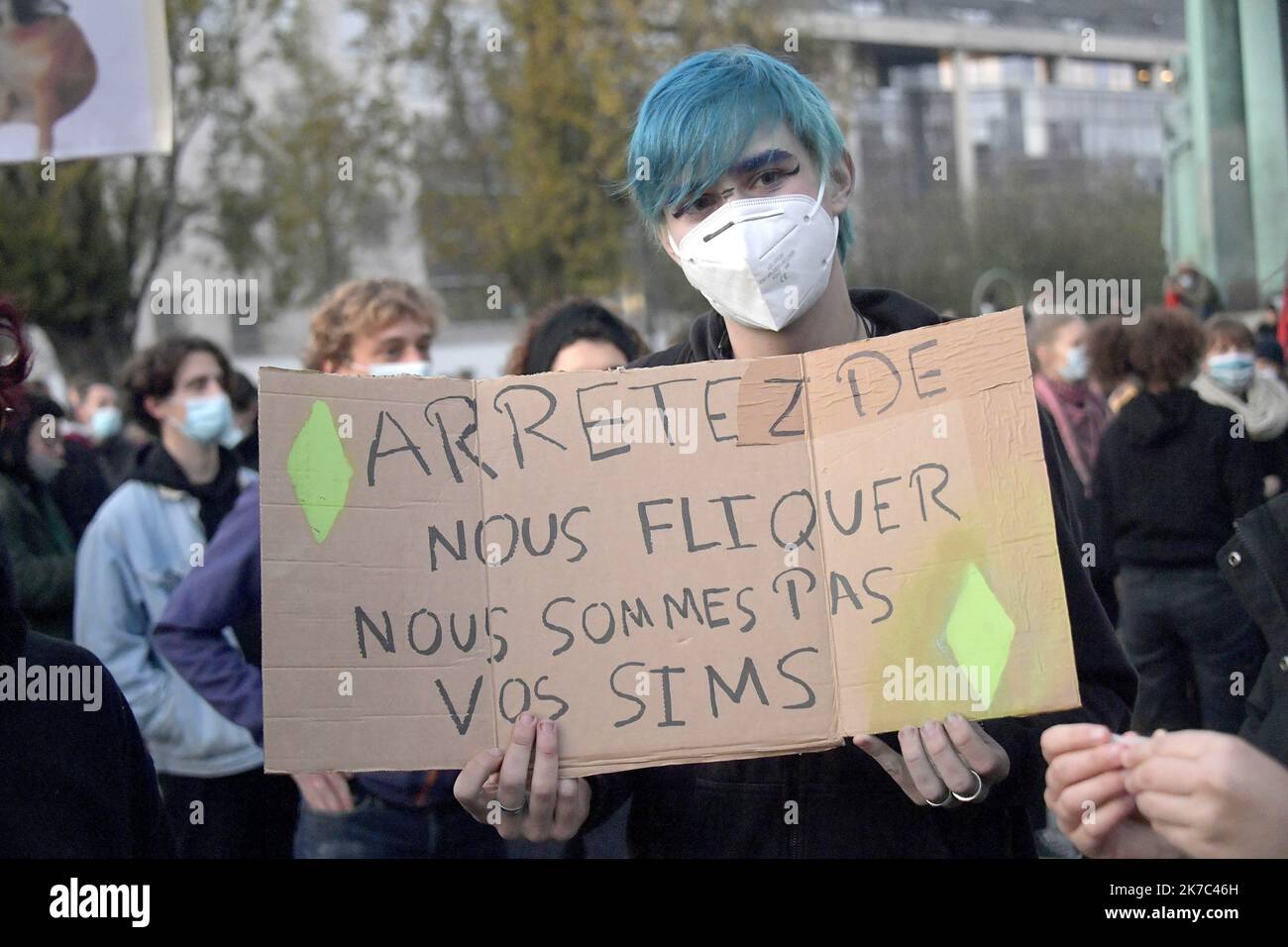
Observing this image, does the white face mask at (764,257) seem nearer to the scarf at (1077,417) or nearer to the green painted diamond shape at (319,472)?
the green painted diamond shape at (319,472)

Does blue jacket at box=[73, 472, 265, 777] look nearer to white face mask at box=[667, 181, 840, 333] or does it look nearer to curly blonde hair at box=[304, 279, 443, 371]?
curly blonde hair at box=[304, 279, 443, 371]

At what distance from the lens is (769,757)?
2.22 metres

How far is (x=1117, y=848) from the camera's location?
1.69 m

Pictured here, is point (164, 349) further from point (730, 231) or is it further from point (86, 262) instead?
point (86, 262)

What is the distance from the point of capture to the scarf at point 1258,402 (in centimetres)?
657

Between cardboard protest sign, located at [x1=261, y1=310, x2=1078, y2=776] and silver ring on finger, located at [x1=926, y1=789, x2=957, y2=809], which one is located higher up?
cardboard protest sign, located at [x1=261, y1=310, x2=1078, y2=776]

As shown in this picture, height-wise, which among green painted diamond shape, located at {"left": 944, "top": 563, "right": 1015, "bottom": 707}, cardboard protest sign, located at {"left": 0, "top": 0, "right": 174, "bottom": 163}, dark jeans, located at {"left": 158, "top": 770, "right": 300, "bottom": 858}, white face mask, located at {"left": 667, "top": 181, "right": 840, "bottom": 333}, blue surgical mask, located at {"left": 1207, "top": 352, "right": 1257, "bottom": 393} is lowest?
dark jeans, located at {"left": 158, "top": 770, "right": 300, "bottom": 858}

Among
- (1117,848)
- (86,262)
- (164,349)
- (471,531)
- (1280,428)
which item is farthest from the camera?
(86,262)

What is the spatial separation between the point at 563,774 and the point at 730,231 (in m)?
0.88

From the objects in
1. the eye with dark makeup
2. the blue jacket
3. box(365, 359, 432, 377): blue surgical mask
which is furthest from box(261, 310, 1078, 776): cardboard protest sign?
the blue jacket

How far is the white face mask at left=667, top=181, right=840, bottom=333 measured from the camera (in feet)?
7.40

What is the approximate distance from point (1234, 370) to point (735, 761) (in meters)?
5.44

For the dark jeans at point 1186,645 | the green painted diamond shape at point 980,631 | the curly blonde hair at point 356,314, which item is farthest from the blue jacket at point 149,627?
the dark jeans at point 1186,645
